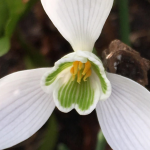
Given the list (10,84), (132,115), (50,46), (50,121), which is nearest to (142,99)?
(132,115)

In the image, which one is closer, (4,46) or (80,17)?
(80,17)

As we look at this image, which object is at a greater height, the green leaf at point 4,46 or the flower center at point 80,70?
the green leaf at point 4,46

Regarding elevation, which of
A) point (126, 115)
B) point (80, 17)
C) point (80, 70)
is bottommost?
point (126, 115)

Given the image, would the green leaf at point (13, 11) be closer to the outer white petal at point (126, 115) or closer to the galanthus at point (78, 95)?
the galanthus at point (78, 95)

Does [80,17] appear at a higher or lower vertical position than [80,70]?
higher

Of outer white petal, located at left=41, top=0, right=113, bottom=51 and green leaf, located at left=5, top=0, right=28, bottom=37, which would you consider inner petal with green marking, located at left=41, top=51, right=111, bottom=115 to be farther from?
green leaf, located at left=5, top=0, right=28, bottom=37

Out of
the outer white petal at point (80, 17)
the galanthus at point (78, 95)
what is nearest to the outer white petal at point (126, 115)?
the galanthus at point (78, 95)

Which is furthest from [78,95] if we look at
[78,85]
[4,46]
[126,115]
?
[4,46]

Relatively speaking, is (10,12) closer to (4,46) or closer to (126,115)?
(4,46)
